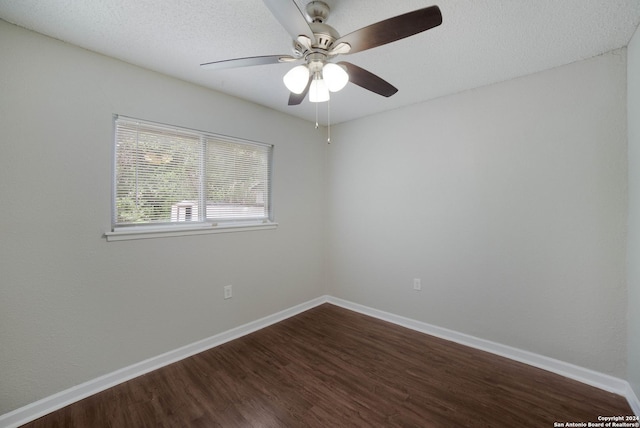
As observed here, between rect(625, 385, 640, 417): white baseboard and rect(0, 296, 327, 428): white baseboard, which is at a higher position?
rect(625, 385, 640, 417): white baseboard

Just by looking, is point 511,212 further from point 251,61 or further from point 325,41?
point 251,61

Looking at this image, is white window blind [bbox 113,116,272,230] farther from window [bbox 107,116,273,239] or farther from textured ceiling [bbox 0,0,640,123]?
textured ceiling [bbox 0,0,640,123]

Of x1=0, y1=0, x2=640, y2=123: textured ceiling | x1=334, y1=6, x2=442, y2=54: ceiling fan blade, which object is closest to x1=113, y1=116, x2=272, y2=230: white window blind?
x1=0, y1=0, x2=640, y2=123: textured ceiling

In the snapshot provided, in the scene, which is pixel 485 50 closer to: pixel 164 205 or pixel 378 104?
pixel 378 104

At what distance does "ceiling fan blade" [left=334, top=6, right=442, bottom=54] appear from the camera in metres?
1.01

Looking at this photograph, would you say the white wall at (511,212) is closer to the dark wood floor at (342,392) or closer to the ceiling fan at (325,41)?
the dark wood floor at (342,392)

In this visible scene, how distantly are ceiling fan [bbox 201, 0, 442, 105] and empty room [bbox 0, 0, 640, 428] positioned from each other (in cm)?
1

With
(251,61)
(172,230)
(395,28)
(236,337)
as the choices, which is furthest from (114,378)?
(395,28)

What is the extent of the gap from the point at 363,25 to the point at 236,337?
2.85m

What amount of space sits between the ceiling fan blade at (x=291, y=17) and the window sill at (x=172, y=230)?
5.97 ft

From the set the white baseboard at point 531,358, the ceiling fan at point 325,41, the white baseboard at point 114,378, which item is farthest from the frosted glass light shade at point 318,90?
the white baseboard at point 531,358

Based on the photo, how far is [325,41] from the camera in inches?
49.8

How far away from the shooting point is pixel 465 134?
8.22 ft

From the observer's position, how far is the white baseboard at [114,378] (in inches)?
63.3
